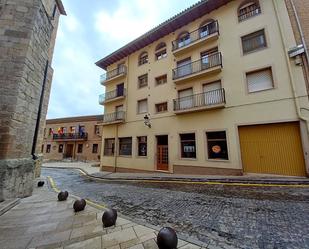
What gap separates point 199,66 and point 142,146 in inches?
323

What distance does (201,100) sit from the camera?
11500mm

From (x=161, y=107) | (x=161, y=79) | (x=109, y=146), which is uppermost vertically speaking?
(x=161, y=79)

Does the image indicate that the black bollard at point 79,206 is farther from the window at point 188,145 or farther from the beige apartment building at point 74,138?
the beige apartment building at point 74,138

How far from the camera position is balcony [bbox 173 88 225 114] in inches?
419

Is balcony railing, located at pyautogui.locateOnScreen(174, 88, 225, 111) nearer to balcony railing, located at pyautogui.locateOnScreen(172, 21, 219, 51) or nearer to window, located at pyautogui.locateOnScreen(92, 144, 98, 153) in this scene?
balcony railing, located at pyautogui.locateOnScreen(172, 21, 219, 51)

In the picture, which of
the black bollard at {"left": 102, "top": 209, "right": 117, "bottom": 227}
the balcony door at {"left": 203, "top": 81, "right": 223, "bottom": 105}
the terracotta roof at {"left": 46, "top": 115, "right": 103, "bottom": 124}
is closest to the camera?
the black bollard at {"left": 102, "top": 209, "right": 117, "bottom": 227}

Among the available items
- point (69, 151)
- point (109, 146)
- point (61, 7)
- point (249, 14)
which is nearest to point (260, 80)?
point (249, 14)

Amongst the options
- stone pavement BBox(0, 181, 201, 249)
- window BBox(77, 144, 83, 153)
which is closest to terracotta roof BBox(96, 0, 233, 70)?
stone pavement BBox(0, 181, 201, 249)

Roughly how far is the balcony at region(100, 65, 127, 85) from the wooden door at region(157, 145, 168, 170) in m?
9.00

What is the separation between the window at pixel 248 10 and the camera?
1060 centimetres

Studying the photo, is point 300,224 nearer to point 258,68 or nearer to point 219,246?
→ point 219,246

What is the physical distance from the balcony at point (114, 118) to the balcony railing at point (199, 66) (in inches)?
258

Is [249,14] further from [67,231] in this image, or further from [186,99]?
[67,231]

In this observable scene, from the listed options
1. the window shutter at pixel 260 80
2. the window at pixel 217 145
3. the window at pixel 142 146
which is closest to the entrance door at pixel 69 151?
the window at pixel 142 146
